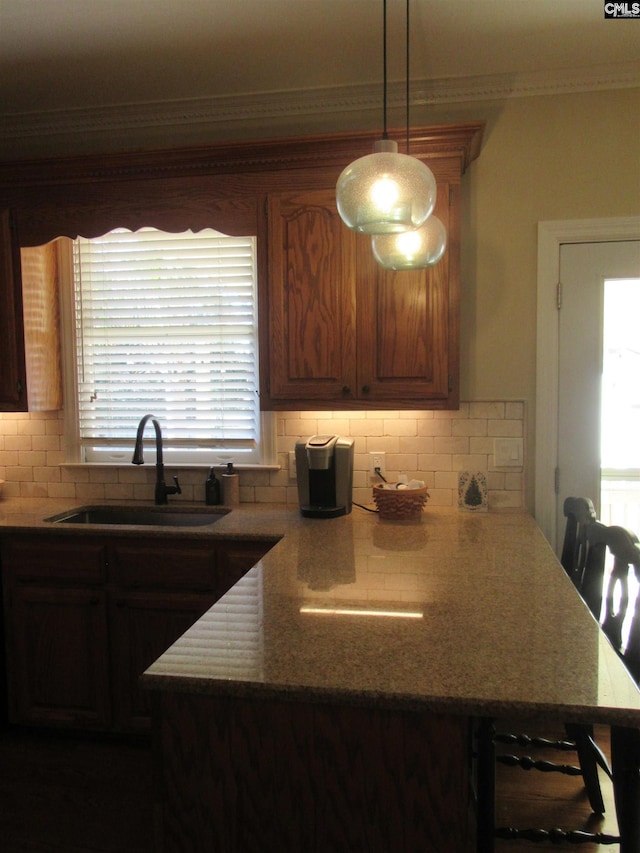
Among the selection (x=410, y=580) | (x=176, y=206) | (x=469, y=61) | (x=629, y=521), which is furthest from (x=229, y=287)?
(x=629, y=521)

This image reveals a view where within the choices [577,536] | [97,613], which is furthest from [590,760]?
[97,613]

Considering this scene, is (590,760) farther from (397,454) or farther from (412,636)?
(397,454)

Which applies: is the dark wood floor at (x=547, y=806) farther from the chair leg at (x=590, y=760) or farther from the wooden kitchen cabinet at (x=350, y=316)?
the wooden kitchen cabinet at (x=350, y=316)

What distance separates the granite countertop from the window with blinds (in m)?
1.07

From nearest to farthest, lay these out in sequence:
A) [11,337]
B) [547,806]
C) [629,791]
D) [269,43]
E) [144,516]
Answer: [629,791] → [547,806] → [269,43] → [11,337] → [144,516]

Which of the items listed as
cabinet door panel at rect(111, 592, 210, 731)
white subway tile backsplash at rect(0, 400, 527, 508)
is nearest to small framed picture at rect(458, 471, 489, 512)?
white subway tile backsplash at rect(0, 400, 527, 508)

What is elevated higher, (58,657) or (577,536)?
(577,536)

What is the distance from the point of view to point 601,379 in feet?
8.91

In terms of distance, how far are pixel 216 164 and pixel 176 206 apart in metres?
0.25

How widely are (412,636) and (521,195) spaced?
6.96 feet

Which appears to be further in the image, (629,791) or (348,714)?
(629,791)

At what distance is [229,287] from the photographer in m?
2.98

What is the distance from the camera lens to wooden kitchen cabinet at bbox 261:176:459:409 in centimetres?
251

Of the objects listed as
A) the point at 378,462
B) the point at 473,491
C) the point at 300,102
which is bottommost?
the point at 473,491
